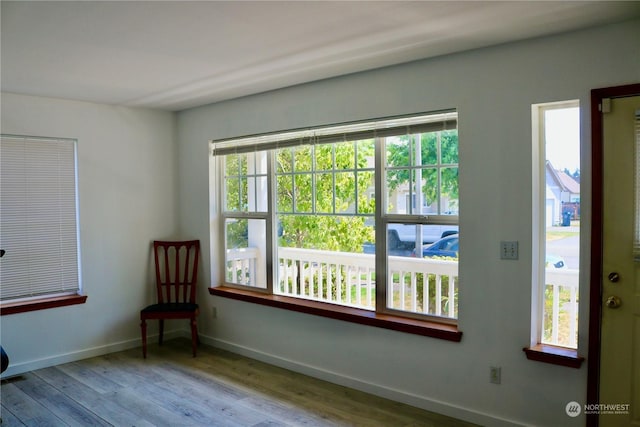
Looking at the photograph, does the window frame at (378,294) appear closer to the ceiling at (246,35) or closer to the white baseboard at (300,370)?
the white baseboard at (300,370)

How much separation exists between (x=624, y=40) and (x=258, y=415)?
122 inches

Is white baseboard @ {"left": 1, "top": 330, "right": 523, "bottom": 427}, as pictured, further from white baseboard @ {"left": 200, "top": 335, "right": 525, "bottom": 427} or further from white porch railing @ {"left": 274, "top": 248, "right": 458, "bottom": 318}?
white porch railing @ {"left": 274, "top": 248, "right": 458, "bottom": 318}

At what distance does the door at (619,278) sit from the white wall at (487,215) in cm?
10

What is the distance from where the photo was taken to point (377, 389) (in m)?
3.40

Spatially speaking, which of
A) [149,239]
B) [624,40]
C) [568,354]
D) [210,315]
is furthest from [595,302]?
[149,239]

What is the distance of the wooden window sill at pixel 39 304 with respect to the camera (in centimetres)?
388

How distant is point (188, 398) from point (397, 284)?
177cm

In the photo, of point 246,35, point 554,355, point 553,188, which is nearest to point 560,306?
point 554,355

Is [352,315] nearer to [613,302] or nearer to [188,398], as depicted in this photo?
[188,398]

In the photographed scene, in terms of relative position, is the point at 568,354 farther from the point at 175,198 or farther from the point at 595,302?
the point at 175,198

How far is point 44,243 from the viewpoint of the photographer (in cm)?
413

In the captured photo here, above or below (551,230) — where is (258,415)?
below

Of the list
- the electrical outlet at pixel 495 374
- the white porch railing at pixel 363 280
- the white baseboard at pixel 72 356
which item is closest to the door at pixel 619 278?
the electrical outlet at pixel 495 374

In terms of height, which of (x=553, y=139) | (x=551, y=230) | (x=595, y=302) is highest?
(x=553, y=139)
